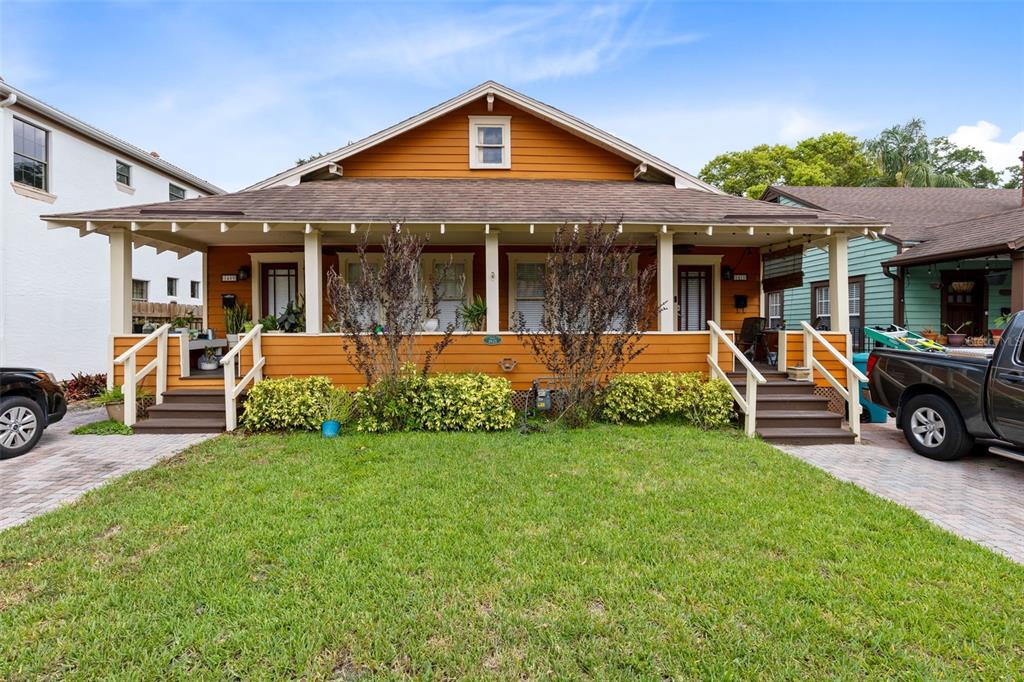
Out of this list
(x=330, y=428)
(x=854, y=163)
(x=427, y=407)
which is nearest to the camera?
(x=330, y=428)

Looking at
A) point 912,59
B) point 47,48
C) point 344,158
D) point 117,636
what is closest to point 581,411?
point 117,636

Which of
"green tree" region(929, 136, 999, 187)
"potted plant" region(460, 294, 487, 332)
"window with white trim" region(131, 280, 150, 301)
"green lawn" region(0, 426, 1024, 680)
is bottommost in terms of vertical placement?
"green lawn" region(0, 426, 1024, 680)

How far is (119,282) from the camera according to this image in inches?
295

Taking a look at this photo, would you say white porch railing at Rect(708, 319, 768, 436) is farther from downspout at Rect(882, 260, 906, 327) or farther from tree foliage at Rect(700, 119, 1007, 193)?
tree foliage at Rect(700, 119, 1007, 193)

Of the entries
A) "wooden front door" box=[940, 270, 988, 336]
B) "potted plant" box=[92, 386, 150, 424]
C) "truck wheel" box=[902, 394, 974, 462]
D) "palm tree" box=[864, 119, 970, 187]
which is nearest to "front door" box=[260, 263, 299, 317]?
"potted plant" box=[92, 386, 150, 424]

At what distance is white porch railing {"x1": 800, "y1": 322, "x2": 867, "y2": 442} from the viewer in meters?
6.61

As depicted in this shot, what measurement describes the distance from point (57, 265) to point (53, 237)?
645 mm

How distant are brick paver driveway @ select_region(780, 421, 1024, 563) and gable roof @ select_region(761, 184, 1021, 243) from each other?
10727 mm

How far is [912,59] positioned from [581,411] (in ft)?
41.1

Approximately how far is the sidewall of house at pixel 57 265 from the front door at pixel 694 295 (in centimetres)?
1211

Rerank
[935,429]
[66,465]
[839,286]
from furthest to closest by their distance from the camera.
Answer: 1. [839,286]
2. [935,429]
3. [66,465]

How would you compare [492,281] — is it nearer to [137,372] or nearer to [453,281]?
[453,281]

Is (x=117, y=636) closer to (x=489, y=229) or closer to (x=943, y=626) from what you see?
(x=943, y=626)

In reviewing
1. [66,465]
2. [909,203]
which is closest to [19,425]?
[66,465]
